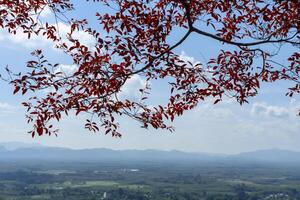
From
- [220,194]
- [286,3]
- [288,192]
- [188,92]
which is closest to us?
[286,3]

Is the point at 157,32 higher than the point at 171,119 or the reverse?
higher

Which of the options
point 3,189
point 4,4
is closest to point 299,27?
point 4,4

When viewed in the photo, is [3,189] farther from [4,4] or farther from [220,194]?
[4,4]

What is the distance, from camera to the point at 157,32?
333 inches

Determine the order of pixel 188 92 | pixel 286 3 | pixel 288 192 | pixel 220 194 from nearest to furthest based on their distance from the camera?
pixel 286 3, pixel 188 92, pixel 220 194, pixel 288 192

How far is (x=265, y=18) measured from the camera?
9.16m

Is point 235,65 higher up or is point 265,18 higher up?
point 265,18

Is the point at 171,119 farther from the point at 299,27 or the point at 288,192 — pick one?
the point at 288,192

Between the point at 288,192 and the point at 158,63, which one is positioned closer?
the point at 158,63

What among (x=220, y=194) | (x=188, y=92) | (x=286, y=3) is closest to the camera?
(x=286, y=3)

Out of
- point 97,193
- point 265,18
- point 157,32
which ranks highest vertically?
point 265,18

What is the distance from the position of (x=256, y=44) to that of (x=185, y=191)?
162 meters

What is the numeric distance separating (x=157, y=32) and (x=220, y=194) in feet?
498

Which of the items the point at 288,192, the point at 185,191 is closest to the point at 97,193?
the point at 185,191
